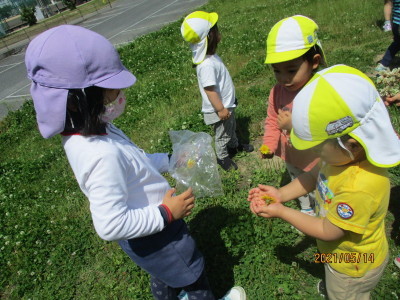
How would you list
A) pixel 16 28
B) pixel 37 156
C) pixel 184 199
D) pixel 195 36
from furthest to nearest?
pixel 16 28, pixel 37 156, pixel 195 36, pixel 184 199

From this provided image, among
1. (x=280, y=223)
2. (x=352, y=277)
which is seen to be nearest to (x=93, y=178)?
(x=352, y=277)

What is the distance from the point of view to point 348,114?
1244mm

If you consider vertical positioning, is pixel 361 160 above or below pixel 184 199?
above

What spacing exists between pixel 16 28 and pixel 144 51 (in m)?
43.8

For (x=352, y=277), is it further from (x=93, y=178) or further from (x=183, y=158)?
(x=93, y=178)

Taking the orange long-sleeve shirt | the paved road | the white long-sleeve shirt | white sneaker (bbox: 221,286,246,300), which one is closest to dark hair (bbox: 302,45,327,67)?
the orange long-sleeve shirt

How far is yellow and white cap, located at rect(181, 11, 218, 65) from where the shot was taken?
11.1ft

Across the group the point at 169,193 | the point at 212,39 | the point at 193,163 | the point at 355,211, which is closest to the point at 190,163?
the point at 193,163

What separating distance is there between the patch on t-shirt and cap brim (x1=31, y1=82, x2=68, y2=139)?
54.8 inches

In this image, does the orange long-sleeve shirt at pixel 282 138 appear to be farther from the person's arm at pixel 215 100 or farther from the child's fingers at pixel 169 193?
the child's fingers at pixel 169 193

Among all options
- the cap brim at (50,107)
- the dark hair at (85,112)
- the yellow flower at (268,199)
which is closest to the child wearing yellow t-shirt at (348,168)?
the yellow flower at (268,199)

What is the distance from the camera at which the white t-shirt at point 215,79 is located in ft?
11.3

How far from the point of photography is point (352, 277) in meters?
1.72

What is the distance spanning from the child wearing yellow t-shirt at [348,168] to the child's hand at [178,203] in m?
0.47
